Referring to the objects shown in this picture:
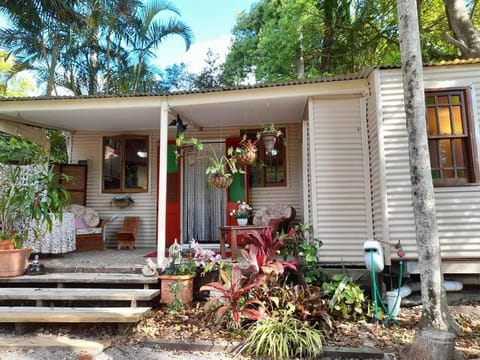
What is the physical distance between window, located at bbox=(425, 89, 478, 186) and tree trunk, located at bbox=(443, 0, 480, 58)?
287 centimetres

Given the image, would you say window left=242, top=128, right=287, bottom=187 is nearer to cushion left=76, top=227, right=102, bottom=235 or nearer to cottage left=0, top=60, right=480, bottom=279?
cottage left=0, top=60, right=480, bottom=279

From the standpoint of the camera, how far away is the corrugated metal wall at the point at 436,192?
407 centimetres

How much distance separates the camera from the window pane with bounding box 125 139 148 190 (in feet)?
23.7

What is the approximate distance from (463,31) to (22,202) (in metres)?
8.27

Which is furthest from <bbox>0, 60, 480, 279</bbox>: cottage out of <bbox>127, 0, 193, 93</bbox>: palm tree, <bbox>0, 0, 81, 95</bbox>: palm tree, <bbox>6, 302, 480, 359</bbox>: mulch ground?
<bbox>127, 0, 193, 93</bbox>: palm tree

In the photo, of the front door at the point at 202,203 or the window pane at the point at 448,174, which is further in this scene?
the front door at the point at 202,203

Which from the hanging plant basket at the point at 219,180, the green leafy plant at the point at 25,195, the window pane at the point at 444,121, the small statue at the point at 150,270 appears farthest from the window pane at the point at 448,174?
the green leafy plant at the point at 25,195

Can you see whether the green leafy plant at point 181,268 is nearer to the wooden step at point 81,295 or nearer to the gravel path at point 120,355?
the wooden step at point 81,295

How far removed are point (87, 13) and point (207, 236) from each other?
7.84 metres

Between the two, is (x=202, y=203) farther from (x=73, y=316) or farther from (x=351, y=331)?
(x=351, y=331)

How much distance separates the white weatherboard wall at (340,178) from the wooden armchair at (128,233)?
3864 millimetres

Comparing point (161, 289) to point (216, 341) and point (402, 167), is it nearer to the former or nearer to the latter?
point (216, 341)

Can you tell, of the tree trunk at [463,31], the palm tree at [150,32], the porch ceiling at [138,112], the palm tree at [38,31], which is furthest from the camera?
the palm tree at [150,32]

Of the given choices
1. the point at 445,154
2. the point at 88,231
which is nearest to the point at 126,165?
the point at 88,231
